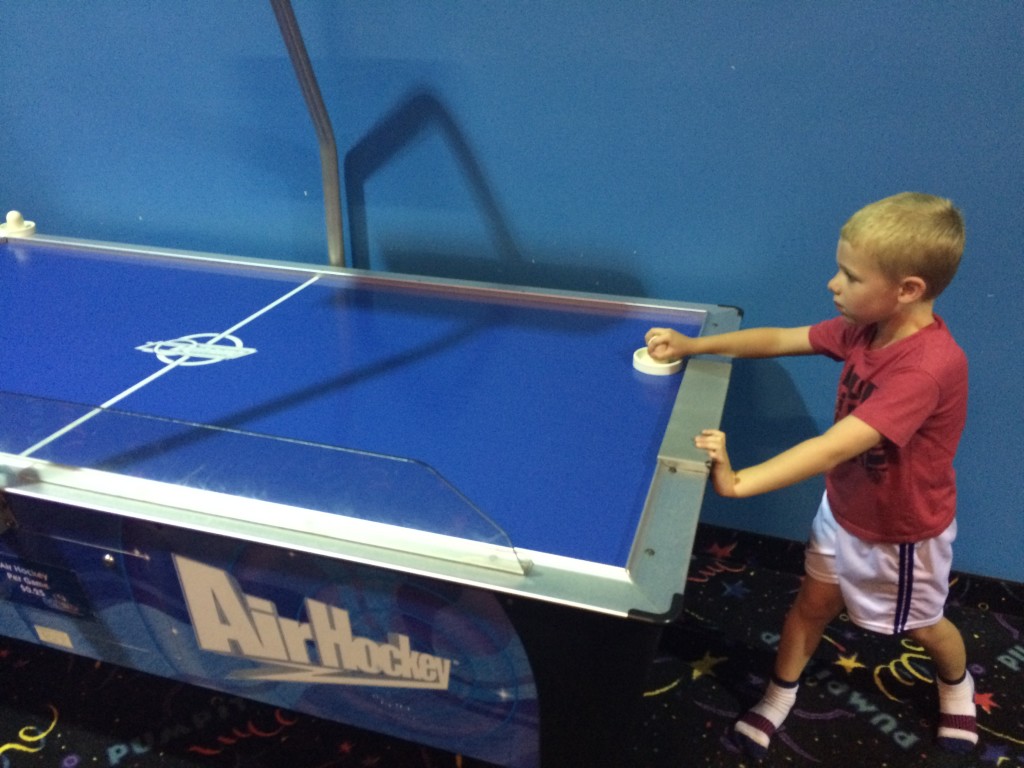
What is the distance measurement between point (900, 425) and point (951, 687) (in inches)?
25.7

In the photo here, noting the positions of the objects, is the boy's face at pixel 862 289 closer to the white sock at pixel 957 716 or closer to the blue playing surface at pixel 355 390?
the blue playing surface at pixel 355 390

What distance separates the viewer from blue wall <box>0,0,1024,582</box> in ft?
4.13

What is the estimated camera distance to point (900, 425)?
959 millimetres

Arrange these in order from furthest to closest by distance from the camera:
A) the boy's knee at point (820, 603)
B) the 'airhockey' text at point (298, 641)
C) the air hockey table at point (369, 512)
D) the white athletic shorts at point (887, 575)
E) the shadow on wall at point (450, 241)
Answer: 1. the shadow on wall at point (450, 241)
2. the boy's knee at point (820, 603)
3. the white athletic shorts at point (887, 575)
4. the 'airhockey' text at point (298, 641)
5. the air hockey table at point (369, 512)

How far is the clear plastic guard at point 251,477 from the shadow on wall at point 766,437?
916 millimetres

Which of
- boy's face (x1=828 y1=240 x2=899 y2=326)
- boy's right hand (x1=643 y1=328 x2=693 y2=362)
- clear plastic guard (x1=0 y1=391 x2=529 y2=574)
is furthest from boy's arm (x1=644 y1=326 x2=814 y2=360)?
clear plastic guard (x1=0 y1=391 x2=529 y2=574)

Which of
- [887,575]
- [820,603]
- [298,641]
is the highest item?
[298,641]

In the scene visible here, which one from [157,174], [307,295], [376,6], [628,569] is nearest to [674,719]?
[628,569]

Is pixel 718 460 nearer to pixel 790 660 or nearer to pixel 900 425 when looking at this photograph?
pixel 900 425

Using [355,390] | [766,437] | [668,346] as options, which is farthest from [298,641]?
[766,437]

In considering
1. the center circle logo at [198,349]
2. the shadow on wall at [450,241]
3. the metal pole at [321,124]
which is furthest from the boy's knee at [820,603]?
the metal pole at [321,124]

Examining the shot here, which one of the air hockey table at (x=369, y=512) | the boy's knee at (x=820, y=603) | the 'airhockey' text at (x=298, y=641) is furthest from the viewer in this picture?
the boy's knee at (x=820, y=603)

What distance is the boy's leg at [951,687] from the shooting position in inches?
50.0

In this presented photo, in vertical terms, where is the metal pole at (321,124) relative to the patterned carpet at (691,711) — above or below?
above
